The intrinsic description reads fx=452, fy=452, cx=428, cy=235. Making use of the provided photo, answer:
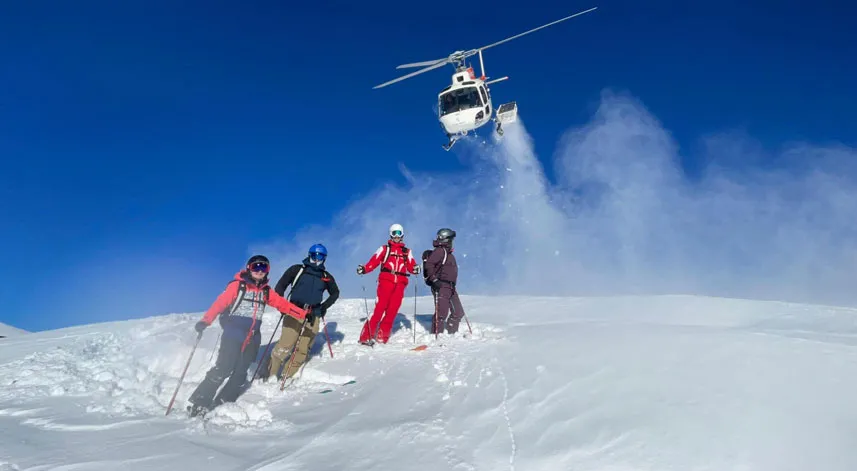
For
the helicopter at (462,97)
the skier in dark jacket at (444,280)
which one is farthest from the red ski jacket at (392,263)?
the helicopter at (462,97)

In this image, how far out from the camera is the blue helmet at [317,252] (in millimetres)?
7785

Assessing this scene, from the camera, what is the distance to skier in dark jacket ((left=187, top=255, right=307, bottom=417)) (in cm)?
596

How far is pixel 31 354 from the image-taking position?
830cm

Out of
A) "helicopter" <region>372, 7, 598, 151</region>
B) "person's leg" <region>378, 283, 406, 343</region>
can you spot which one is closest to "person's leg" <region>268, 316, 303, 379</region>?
"person's leg" <region>378, 283, 406, 343</region>

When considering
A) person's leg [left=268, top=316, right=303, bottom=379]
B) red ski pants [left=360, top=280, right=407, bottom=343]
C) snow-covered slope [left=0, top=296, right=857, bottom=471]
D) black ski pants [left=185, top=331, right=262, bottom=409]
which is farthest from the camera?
red ski pants [left=360, top=280, right=407, bottom=343]

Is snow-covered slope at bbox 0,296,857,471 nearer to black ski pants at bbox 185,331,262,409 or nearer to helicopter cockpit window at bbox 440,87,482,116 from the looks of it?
black ski pants at bbox 185,331,262,409

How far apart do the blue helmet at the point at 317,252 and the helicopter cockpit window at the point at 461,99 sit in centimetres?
1196

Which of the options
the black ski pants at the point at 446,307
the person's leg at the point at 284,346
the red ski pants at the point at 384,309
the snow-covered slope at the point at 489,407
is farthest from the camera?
the black ski pants at the point at 446,307

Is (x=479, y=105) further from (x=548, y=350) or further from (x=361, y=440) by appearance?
(x=361, y=440)

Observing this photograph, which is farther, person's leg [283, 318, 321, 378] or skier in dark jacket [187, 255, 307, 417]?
person's leg [283, 318, 321, 378]

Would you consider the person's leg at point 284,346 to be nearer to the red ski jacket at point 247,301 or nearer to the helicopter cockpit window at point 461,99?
the red ski jacket at point 247,301

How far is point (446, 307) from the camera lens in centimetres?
970

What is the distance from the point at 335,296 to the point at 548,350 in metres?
3.71

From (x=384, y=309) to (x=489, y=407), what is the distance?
4.57m
